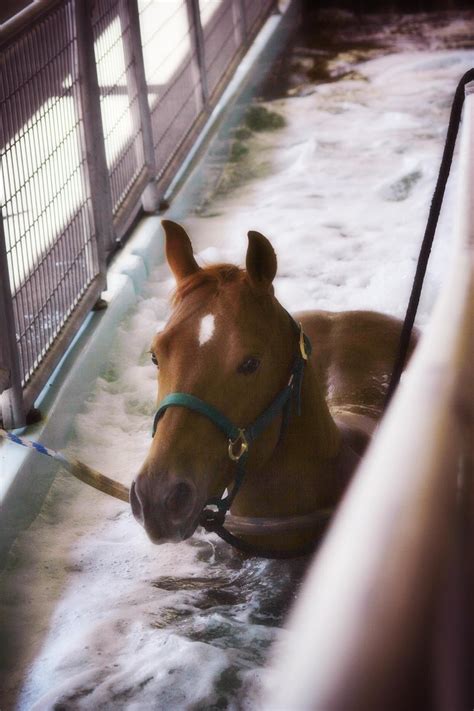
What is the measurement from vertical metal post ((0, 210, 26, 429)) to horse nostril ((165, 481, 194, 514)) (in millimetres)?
1461

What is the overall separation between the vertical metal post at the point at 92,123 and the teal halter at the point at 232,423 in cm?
239

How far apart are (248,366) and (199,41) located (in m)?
4.86

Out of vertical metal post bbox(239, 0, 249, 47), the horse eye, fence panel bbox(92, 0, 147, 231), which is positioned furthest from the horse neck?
vertical metal post bbox(239, 0, 249, 47)

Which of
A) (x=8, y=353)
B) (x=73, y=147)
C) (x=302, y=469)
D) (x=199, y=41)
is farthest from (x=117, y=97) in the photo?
(x=302, y=469)

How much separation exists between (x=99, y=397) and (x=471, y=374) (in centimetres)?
352

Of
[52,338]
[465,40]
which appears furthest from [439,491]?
[465,40]

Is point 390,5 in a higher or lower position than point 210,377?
lower

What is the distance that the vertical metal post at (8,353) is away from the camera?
10.0ft

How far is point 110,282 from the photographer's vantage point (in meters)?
4.72

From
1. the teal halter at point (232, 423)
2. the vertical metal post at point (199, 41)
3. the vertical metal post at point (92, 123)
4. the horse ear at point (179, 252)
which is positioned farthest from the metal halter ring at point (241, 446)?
the vertical metal post at point (199, 41)

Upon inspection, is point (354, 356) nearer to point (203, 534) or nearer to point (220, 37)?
point (203, 534)

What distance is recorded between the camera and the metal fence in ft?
10.7

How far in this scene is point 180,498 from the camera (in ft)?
6.03

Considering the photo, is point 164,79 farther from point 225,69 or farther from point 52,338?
point 52,338
